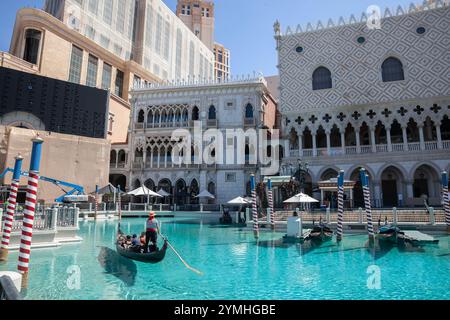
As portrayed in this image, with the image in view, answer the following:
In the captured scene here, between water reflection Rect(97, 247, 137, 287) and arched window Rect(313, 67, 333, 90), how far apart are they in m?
20.1

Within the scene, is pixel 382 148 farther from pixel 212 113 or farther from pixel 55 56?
pixel 55 56

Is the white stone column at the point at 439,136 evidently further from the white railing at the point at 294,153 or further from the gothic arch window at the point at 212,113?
the gothic arch window at the point at 212,113

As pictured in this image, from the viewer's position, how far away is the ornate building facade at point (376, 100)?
20891 millimetres

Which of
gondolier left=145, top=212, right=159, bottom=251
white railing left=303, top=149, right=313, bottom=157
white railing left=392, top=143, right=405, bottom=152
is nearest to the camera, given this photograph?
gondolier left=145, top=212, right=159, bottom=251

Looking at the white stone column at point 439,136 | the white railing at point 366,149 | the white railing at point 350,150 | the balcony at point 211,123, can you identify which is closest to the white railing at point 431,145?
the white stone column at point 439,136

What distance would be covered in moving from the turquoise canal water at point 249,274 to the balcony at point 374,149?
11051 millimetres

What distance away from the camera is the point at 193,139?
93.7ft

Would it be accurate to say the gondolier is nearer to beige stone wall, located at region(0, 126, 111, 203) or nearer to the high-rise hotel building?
beige stone wall, located at region(0, 126, 111, 203)

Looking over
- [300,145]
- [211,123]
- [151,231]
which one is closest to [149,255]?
[151,231]

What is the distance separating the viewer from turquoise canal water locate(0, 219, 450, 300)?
600cm

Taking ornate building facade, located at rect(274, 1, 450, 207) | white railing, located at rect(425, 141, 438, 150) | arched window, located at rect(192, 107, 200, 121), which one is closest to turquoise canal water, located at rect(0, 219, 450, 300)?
ornate building facade, located at rect(274, 1, 450, 207)
